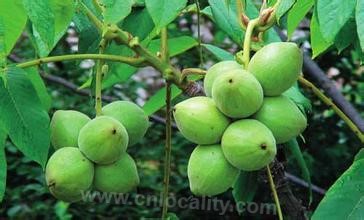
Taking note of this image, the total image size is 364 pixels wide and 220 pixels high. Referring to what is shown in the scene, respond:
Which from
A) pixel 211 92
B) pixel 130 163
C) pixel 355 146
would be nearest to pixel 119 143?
pixel 130 163

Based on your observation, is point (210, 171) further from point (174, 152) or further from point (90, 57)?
point (174, 152)

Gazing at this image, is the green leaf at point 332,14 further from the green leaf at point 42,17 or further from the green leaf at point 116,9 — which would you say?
the green leaf at point 42,17

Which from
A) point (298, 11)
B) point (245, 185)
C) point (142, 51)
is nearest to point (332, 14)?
point (298, 11)

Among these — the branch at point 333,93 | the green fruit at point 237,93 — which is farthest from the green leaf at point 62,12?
the branch at point 333,93

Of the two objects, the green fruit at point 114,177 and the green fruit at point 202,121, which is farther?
the green fruit at point 114,177

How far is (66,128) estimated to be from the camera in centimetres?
139

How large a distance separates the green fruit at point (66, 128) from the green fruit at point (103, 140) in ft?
0.16

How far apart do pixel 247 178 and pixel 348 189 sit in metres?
0.46

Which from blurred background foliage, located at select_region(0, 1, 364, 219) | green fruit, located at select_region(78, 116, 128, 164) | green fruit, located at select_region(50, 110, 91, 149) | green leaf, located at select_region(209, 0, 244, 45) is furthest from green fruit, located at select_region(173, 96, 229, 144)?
blurred background foliage, located at select_region(0, 1, 364, 219)

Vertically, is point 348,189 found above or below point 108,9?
below

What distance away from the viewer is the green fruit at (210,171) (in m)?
1.20

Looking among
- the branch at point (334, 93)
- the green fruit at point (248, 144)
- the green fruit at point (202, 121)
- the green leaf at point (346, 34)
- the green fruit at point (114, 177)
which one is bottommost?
the branch at point (334, 93)

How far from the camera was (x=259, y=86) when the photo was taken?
3.92ft

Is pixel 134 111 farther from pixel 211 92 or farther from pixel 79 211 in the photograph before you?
pixel 79 211
